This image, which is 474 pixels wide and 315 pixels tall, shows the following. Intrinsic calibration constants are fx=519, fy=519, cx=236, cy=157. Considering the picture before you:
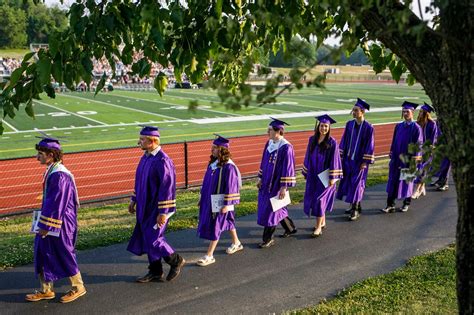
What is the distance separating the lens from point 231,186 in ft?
22.2

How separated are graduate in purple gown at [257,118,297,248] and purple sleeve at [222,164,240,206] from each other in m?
0.76

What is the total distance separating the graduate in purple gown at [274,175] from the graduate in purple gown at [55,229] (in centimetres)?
283

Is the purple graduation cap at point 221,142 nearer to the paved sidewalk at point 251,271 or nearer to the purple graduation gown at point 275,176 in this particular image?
the purple graduation gown at point 275,176

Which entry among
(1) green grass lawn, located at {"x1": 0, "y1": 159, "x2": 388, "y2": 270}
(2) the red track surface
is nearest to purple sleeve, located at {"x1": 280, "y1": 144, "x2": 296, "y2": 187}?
(1) green grass lawn, located at {"x1": 0, "y1": 159, "x2": 388, "y2": 270}

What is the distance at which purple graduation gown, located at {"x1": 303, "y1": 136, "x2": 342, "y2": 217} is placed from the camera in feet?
26.5

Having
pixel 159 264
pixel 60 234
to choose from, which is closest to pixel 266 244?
pixel 159 264

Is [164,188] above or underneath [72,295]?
above

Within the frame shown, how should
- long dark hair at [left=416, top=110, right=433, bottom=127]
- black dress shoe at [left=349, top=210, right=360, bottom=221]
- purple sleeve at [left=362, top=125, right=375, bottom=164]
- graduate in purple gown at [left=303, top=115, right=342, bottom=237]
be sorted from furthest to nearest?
long dark hair at [left=416, top=110, right=433, bottom=127], purple sleeve at [left=362, top=125, right=375, bottom=164], black dress shoe at [left=349, top=210, right=360, bottom=221], graduate in purple gown at [left=303, top=115, right=342, bottom=237]

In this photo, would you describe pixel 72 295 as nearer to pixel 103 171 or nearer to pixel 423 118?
pixel 423 118

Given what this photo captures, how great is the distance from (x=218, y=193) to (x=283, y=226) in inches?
63.2

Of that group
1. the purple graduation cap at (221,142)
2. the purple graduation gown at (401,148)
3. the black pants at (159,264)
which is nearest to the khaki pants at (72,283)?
the black pants at (159,264)

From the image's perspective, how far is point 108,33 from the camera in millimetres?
3992

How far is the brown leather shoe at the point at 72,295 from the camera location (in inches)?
220

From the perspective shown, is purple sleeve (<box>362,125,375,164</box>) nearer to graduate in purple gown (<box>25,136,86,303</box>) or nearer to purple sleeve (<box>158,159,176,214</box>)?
purple sleeve (<box>158,159,176,214</box>)
